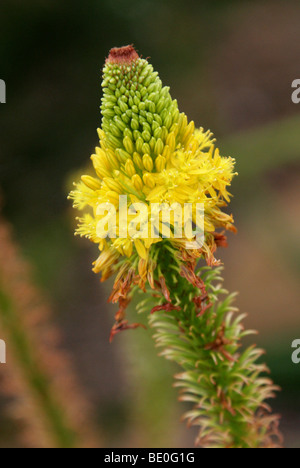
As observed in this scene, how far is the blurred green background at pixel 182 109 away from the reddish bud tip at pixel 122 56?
1996mm

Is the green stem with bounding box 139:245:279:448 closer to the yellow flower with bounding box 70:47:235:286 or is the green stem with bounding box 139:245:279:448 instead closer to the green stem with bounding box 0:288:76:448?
the yellow flower with bounding box 70:47:235:286

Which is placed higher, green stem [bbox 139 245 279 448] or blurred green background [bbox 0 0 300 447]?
blurred green background [bbox 0 0 300 447]

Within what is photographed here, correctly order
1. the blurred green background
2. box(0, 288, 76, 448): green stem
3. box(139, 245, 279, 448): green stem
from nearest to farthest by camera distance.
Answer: box(139, 245, 279, 448): green stem
box(0, 288, 76, 448): green stem
the blurred green background

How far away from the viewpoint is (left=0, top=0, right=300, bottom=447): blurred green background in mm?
3238

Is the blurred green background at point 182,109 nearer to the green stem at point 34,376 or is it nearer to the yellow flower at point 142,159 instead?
the green stem at point 34,376

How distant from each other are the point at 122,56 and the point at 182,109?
3.17 metres

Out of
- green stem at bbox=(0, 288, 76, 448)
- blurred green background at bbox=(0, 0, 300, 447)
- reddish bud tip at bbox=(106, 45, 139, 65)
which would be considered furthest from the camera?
blurred green background at bbox=(0, 0, 300, 447)

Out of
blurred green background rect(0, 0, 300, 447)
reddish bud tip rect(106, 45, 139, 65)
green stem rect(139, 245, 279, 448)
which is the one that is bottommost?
green stem rect(139, 245, 279, 448)

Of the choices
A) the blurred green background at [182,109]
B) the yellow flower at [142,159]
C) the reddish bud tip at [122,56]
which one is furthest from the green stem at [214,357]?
the blurred green background at [182,109]

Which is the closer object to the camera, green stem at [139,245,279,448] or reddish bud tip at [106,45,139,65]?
reddish bud tip at [106,45,139,65]

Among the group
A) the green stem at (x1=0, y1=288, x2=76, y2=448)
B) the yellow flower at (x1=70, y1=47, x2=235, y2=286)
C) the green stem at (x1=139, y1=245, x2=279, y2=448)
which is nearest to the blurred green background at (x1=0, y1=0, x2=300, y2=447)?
the green stem at (x1=0, y1=288, x2=76, y2=448)

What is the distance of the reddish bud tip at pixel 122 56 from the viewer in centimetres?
108

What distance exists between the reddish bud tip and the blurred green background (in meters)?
2.00

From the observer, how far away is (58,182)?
12.4 feet
